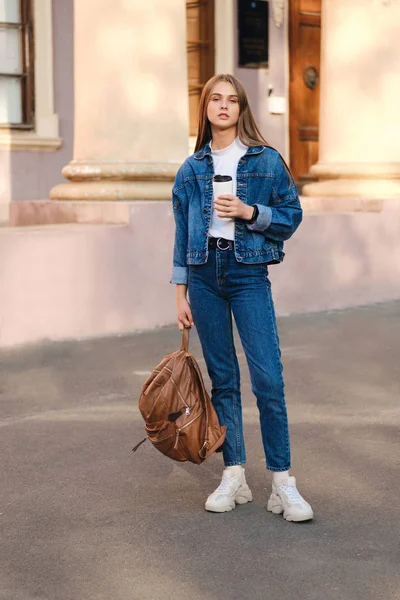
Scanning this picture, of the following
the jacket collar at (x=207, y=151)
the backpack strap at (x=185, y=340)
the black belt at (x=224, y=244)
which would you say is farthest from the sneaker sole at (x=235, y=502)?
→ the jacket collar at (x=207, y=151)

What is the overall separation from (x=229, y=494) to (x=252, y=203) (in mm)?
1109

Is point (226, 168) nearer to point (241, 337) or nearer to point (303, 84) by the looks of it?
point (241, 337)

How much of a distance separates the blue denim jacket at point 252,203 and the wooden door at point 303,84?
29.1ft

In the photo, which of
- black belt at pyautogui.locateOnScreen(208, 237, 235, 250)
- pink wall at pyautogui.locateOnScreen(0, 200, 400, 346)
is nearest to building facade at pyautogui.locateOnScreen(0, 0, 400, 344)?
pink wall at pyautogui.locateOnScreen(0, 200, 400, 346)

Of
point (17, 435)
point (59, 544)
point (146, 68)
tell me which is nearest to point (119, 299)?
point (146, 68)

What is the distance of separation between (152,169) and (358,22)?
271cm

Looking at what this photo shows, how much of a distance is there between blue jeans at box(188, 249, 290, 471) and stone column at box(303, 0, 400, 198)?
6126 millimetres

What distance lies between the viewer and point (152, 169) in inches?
324

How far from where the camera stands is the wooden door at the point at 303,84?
12.5 meters

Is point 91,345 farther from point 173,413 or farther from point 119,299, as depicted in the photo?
point 173,413

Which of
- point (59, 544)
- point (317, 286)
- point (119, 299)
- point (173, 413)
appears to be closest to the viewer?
point (59, 544)

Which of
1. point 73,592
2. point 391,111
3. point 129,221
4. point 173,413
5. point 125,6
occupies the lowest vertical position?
point 73,592

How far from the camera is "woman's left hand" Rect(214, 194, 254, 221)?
356cm

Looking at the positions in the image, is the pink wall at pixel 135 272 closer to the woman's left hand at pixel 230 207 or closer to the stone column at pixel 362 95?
the stone column at pixel 362 95
